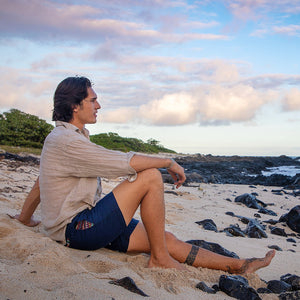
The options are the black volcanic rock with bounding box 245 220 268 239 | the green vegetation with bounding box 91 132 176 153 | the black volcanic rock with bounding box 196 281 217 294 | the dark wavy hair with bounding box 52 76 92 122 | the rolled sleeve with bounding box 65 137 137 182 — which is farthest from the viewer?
the green vegetation with bounding box 91 132 176 153

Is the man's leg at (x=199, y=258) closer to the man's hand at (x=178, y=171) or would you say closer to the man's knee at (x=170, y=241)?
the man's knee at (x=170, y=241)

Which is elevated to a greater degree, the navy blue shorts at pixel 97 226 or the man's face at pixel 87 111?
the man's face at pixel 87 111

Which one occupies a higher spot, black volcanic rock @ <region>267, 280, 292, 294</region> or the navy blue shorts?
the navy blue shorts

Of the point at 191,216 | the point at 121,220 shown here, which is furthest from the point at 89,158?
the point at 191,216

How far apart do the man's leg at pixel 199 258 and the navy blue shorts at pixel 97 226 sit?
0.28 meters

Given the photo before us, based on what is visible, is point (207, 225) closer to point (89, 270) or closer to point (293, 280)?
point (293, 280)

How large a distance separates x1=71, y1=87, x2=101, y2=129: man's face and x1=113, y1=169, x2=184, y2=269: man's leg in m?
0.72

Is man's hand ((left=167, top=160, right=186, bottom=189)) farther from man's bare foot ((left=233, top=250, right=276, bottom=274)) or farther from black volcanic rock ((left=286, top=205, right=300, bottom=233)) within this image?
black volcanic rock ((left=286, top=205, right=300, bottom=233))

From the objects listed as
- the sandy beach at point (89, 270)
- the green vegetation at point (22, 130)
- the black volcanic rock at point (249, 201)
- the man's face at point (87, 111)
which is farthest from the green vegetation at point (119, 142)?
the man's face at point (87, 111)

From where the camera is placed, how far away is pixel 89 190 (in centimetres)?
288

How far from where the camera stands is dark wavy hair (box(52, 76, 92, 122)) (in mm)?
2973

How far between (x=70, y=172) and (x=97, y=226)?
1.63 ft

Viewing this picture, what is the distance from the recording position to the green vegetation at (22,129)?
54.0 feet

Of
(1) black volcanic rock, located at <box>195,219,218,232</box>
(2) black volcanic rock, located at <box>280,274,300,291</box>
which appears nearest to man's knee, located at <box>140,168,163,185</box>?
(2) black volcanic rock, located at <box>280,274,300,291</box>
